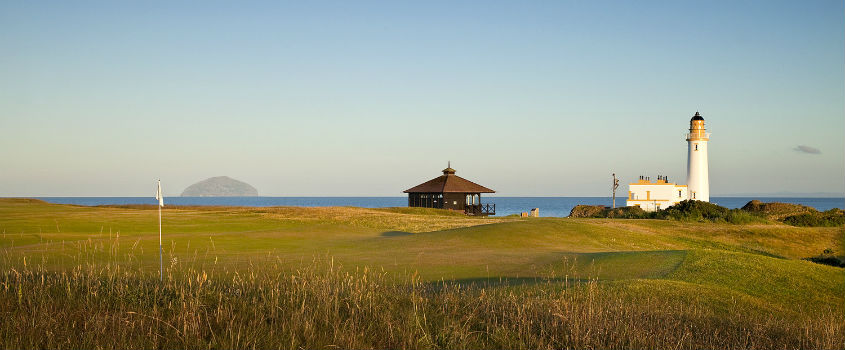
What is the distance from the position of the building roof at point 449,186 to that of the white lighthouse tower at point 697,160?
2028 centimetres

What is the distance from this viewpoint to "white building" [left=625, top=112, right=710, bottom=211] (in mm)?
66938

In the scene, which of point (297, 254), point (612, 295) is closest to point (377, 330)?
point (612, 295)

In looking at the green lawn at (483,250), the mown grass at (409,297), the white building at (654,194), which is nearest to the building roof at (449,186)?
the white building at (654,194)

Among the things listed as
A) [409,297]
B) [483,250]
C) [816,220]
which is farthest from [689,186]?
[409,297]

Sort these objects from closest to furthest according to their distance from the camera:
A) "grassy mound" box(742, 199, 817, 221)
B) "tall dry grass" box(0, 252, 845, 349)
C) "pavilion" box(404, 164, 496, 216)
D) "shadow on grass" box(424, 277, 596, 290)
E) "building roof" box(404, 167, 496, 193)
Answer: "tall dry grass" box(0, 252, 845, 349) < "shadow on grass" box(424, 277, 596, 290) < "grassy mound" box(742, 199, 817, 221) < "building roof" box(404, 167, 496, 193) < "pavilion" box(404, 164, 496, 216)

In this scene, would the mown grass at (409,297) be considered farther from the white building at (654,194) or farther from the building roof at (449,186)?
the white building at (654,194)

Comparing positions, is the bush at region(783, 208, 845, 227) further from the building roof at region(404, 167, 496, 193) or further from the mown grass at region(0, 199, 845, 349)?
the mown grass at region(0, 199, 845, 349)

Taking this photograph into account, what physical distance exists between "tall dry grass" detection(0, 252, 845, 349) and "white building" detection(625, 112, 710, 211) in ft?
199

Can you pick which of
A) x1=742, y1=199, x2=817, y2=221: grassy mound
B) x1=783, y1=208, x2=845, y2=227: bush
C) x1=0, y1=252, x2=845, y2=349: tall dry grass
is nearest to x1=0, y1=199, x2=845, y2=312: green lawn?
x1=0, y1=252, x2=845, y2=349: tall dry grass

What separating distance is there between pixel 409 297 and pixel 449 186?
5663cm

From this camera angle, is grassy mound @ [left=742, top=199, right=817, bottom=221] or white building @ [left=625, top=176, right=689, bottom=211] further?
white building @ [left=625, top=176, right=689, bottom=211]

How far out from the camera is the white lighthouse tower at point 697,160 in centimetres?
6681

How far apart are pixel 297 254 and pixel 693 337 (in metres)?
11.8

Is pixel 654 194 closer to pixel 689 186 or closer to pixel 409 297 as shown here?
pixel 689 186
